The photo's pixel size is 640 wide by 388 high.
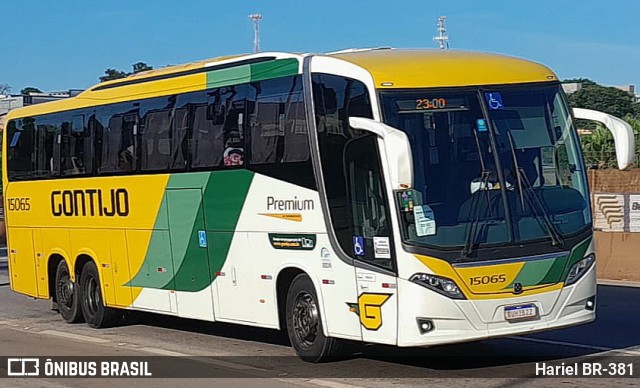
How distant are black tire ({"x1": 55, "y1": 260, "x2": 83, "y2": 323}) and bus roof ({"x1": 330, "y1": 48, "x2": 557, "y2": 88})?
7.55 m

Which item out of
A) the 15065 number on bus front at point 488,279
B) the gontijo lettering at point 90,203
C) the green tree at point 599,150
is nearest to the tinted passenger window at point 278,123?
the 15065 number on bus front at point 488,279

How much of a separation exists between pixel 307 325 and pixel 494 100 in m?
3.23

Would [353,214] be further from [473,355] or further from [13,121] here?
[13,121]

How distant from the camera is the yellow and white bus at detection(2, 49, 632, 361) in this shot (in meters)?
10.3

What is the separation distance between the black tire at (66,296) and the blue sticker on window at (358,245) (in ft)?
24.7

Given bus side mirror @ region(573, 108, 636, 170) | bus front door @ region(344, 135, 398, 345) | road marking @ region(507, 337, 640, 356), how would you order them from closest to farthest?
1. bus front door @ region(344, 135, 398, 345)
2. bus side mirror @ region(573, 108, 636, 170)
3. road marking @ region(507, 337, 640, 356)

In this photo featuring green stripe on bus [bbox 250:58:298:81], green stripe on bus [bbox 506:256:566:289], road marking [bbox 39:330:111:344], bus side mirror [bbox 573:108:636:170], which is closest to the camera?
green stripe on bus [bbox 506:256:566:289]

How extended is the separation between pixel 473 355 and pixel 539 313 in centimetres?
169

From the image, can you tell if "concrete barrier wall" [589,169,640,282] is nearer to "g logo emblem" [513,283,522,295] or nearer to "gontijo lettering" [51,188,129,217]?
"gontijo lettering" [51,188,129,217]

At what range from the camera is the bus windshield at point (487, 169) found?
406 inches

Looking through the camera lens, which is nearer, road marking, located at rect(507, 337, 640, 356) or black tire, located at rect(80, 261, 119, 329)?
road marking, located at rect(507, 337, 640, 356)

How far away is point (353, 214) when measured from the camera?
1103 centimetres

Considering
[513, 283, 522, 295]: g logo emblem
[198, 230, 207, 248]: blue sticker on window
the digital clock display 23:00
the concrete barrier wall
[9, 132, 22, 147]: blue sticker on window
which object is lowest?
the concrete barrier wall

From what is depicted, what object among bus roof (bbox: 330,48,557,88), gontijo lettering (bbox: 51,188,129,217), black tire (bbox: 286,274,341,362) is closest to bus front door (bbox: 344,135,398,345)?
bus roof (bbox: 330,48,557,88)
